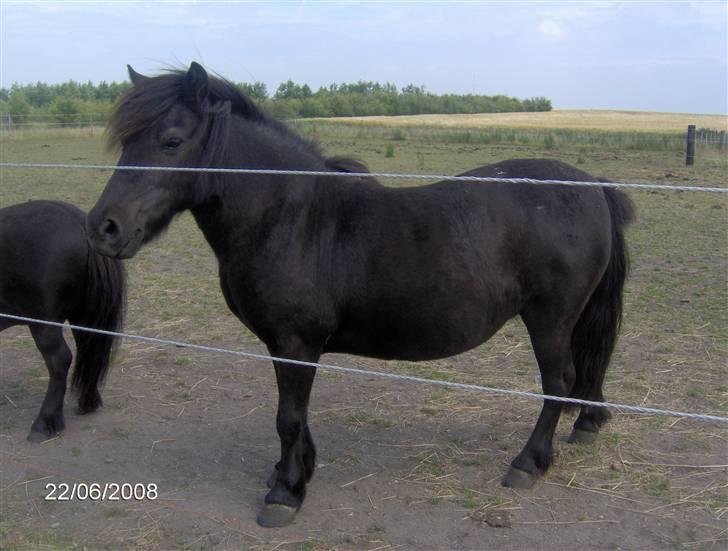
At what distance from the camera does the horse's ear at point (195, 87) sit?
309 centimetres

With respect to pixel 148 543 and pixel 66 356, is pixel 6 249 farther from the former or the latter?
pixel 148 543

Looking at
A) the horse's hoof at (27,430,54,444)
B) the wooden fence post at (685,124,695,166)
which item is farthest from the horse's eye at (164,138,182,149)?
the wooden fence post at (685,124,695,166)

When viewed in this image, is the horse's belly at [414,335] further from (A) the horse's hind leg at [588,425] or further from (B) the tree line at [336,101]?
(B) the tree line at [336,101]

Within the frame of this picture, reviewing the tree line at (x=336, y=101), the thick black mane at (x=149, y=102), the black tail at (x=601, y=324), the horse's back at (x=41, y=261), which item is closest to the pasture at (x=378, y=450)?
the black tail at (x=601, y=324)

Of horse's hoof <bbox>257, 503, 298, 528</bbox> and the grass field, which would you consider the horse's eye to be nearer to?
horse's hoof <bbox>257, 503, 298, 528</bbox>

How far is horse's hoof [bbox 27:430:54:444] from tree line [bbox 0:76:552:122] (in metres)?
33.9

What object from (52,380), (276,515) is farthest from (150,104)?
(52,380)

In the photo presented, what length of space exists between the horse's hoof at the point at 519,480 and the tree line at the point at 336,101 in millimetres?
34682

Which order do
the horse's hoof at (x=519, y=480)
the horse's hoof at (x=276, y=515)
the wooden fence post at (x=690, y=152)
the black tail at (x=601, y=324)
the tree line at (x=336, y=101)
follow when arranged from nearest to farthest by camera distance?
1. the horse's hoof at (x=276, y=515)
2. the horse's hoof at (x=519, y=480)
3. the black tail at (x=601, y=324)
4. the wooden fence post at (x=690, y=152)
5. the tree line at (x=336, y=101)

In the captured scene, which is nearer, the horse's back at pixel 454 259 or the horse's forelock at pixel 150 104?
the horse's forelock at pixel 150 104

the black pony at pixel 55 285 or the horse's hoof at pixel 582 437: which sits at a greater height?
the black pony at pixel 55 285

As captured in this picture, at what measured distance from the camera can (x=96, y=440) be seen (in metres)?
4.27

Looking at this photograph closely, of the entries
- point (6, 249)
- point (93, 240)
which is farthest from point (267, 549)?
point (6, 249)

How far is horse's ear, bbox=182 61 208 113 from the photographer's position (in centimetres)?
309
